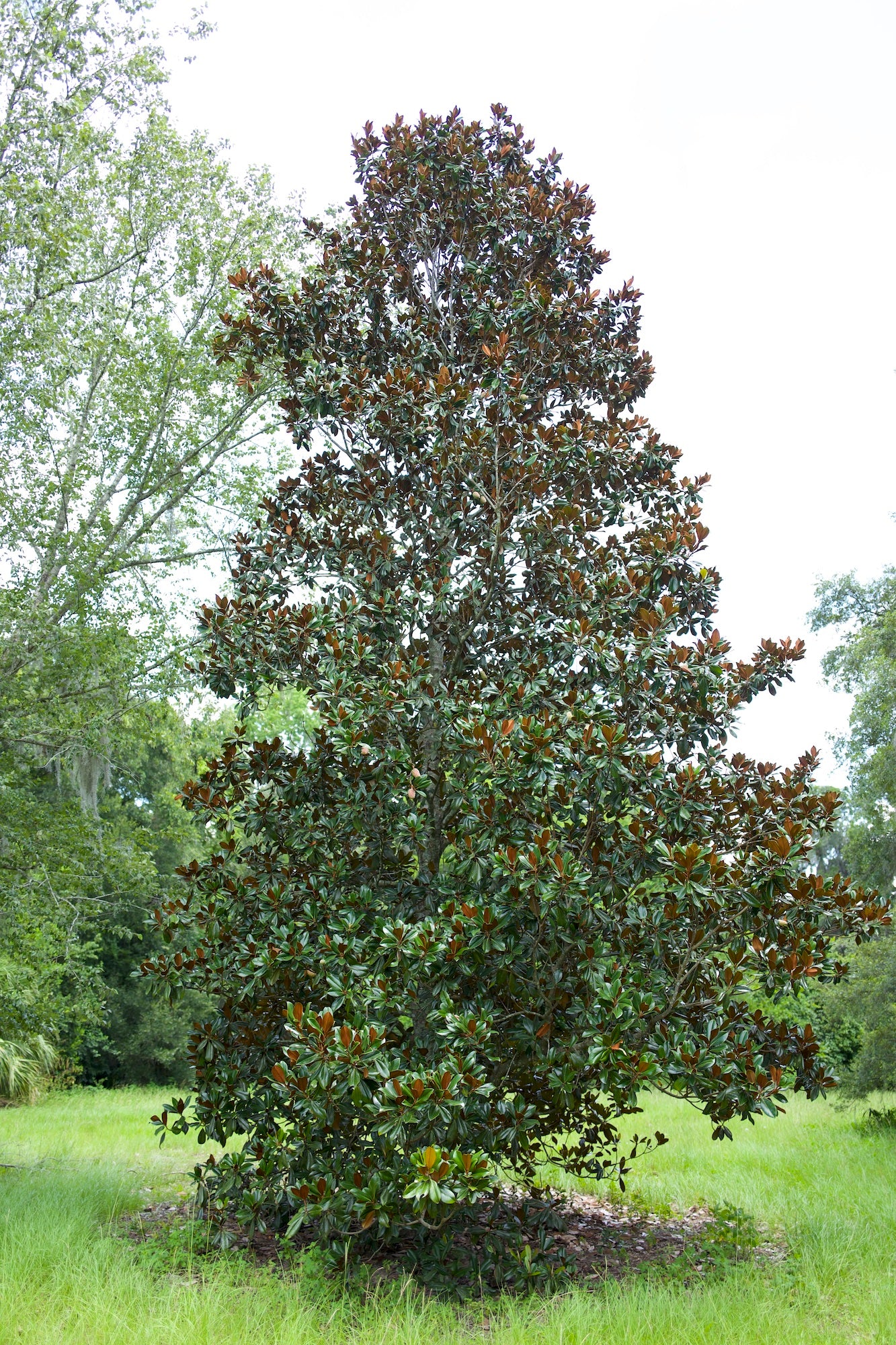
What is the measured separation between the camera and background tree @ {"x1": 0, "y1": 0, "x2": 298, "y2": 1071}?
7984 millimetres

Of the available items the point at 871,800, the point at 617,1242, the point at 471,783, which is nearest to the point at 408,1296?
the point at 617,1242

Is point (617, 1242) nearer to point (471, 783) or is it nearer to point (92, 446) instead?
point (471, 783)

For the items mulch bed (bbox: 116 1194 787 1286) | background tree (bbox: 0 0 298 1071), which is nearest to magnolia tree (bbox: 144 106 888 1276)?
mulch bed (bbox: 116 1194 787 1286)

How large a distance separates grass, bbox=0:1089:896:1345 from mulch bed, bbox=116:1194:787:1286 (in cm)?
20

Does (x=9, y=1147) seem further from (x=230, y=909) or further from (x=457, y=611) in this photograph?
(x=457, y=611)

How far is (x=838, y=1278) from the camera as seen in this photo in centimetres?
496

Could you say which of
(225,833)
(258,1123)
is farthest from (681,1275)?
(225,833)

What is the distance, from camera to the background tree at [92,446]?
26.2 feet

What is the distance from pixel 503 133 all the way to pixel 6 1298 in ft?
27.7

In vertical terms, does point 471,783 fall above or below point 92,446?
below

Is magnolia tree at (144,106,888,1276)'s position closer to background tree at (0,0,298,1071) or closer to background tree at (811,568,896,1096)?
background tree at (0,0,298,1071)

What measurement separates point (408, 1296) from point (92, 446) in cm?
1056

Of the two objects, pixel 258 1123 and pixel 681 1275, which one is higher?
pixel 258 1123

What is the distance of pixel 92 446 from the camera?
1188 centimetres
